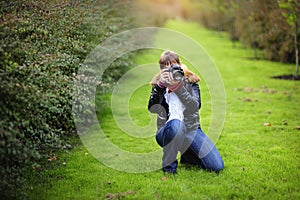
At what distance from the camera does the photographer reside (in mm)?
4277

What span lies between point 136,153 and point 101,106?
2633 mm

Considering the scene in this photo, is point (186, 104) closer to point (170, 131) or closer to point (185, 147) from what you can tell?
point (170, 131)

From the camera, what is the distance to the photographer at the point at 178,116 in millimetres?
4277

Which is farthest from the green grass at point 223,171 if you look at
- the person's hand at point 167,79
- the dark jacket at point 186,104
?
the person's hand at point 167,79

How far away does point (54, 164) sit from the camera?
193 inches

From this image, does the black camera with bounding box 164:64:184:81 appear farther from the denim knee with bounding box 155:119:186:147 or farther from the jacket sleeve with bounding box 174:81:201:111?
the denim knee with bounding box 155:119:186:147

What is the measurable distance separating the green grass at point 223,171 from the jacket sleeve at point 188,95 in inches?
34.7

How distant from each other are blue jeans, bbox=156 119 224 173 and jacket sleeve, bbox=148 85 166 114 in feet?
1.06

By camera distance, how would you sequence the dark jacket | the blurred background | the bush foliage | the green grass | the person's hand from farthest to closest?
the blurred background < the dark jacket < the person's hand < the green grass < the bush foliage

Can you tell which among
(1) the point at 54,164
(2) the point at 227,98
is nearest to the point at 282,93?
(2) the point at 227,98

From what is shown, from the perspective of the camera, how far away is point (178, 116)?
4.43 meters

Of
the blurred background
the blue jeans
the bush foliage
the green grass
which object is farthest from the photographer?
the blurred background

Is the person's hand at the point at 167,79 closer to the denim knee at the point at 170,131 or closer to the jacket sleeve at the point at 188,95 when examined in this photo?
the jacket sleeve at the point at 188,95

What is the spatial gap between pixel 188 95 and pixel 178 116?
31 cm
